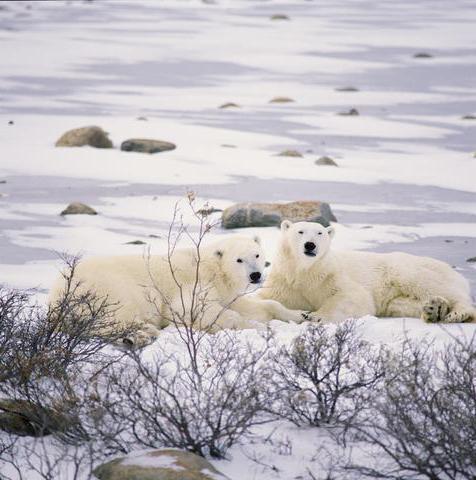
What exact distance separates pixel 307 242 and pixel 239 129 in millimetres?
9945

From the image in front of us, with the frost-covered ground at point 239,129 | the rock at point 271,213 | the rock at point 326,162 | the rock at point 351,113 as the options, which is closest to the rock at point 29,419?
the frost-covered ground at point 239,129

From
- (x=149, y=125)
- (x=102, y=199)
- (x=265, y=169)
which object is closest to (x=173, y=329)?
(x=102, y=199)

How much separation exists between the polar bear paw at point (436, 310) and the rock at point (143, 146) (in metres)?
8.36

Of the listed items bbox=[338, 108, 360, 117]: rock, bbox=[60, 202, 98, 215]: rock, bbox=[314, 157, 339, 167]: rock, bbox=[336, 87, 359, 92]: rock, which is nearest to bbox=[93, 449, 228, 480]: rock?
bbox=[60, 202, 98, 215]: rock

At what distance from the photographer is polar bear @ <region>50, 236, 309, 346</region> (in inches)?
246

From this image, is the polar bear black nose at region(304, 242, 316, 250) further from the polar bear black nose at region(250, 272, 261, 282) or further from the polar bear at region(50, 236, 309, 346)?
the polar bear black nose at region(250, 272, 261, 282)

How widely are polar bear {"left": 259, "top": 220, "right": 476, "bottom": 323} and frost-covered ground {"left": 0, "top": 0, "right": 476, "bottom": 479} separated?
0.42 metres

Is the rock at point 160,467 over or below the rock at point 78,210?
over

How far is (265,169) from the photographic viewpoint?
536 inches

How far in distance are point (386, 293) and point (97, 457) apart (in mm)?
3398

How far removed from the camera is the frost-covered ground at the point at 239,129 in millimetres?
10102

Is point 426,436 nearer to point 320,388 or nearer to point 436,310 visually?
point 320,388

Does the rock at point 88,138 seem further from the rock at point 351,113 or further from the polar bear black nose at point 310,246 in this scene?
the polar bear black nose at point 310,246

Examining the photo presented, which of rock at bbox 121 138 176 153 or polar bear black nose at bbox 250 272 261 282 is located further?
rock at bbox 121 138 176 153
